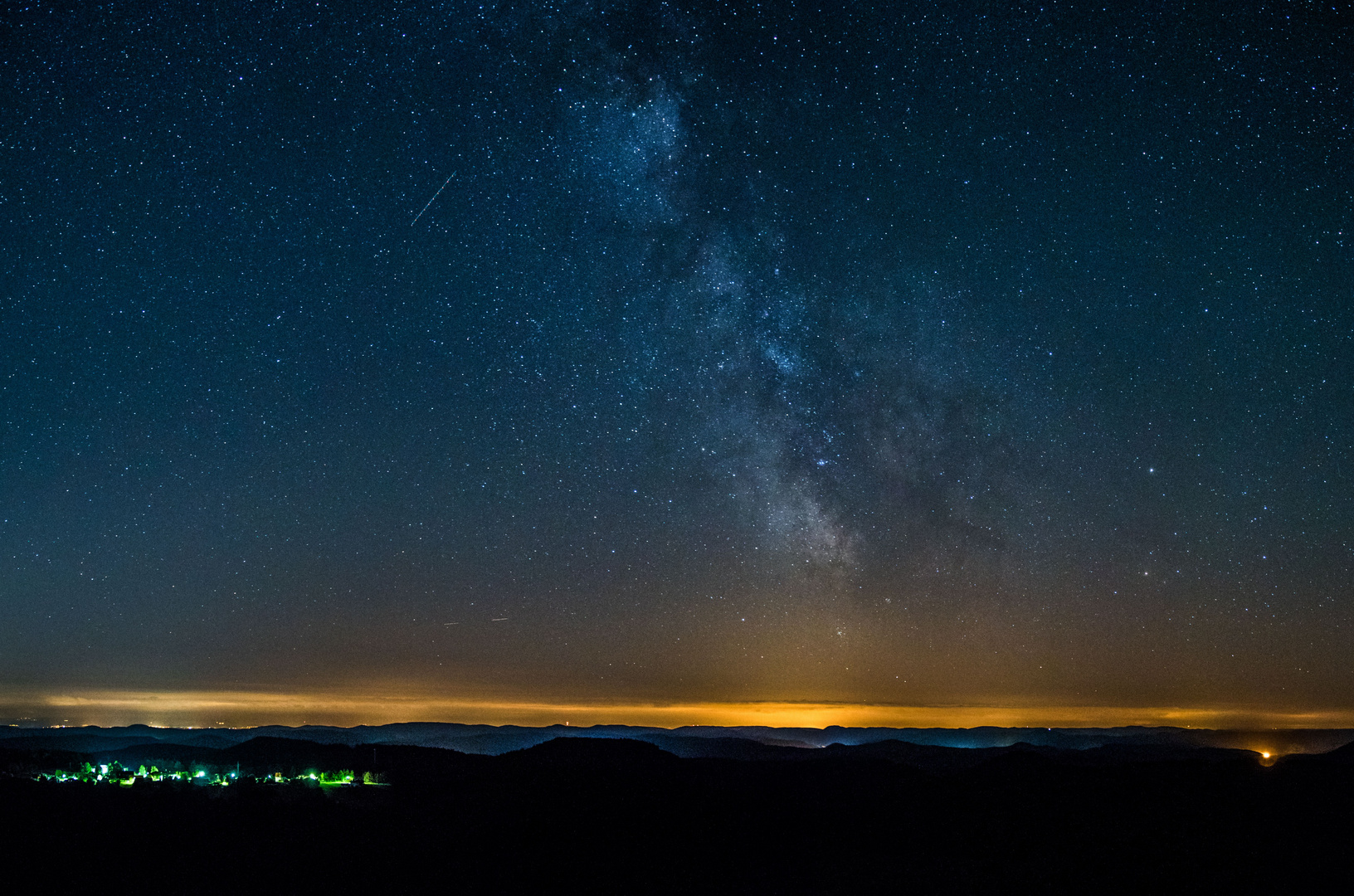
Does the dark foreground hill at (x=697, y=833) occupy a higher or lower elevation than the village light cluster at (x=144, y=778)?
lower

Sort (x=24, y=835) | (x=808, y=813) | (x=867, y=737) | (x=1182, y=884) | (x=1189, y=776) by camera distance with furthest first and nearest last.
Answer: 1. (x=867, y=737)
2. (x=1189, y=776)
3. (x=808, y=813)
4. (x=24, y=835)
5. (x=1182, y=884)

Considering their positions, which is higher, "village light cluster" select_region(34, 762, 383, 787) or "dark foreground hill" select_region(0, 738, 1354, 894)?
"village light cluster" select_region(34, 762, 383, 787)

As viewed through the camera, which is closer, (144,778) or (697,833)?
(697,833)

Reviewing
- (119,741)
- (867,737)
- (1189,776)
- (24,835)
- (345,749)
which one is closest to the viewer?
(24,835)

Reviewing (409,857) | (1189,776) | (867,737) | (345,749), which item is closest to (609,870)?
(409,857)

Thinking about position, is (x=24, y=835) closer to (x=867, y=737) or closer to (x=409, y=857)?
(x=409, y=857)

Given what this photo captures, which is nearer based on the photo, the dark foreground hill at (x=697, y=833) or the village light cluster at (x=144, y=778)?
the dark foreground hill at (x=697, y=833)

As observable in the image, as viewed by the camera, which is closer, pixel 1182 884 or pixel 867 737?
pixel 1182 884
